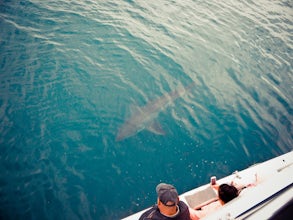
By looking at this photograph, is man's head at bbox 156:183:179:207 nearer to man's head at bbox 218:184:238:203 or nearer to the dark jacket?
the dark jacket

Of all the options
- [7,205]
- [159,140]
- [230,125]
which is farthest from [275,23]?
[7,205]

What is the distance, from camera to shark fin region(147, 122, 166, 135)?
7600mm

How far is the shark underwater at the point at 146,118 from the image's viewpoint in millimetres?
7298

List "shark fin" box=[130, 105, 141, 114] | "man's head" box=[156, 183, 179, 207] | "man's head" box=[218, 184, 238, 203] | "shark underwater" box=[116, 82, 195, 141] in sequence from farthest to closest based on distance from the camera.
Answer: "shark fin" box=[130, 105, 141, 114]
"shark underwater" box=[116, 82, 195, 141]
"man's head" box=[218, 184, 238, 203]
"man's head" box=[156, 183, 179, 207]

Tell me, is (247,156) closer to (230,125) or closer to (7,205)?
(230,125)

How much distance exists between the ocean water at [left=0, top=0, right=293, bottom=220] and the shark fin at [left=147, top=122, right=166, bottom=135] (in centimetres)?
10

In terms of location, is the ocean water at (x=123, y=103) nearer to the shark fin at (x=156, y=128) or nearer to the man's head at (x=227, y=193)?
the shark fin at (x=156, y=128)

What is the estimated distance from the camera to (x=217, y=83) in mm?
9891

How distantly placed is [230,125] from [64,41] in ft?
24.6

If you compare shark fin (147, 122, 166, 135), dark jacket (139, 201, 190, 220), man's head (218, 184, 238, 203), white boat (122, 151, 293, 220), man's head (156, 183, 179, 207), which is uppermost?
white boat (122, 151, 293, 220)

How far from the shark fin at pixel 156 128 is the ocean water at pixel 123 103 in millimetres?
105

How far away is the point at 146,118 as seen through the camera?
25.8ft

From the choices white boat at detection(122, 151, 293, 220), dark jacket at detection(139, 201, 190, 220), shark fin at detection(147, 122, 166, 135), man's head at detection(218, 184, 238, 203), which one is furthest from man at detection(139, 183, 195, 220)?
shark fin at detection(147, 122, 166, 135)

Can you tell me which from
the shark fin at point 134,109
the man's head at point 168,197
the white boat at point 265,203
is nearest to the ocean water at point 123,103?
the shark fin at point 134,109
